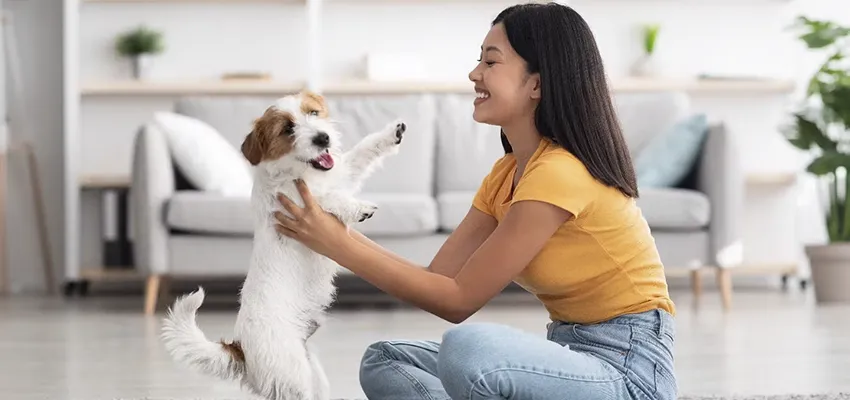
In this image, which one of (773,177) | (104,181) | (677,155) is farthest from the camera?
(773,177)

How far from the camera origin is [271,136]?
6.18ft

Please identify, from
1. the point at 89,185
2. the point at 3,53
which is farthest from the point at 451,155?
the point at 3,53

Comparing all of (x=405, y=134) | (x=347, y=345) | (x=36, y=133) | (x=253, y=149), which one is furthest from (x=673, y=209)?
(x=36, y=133)

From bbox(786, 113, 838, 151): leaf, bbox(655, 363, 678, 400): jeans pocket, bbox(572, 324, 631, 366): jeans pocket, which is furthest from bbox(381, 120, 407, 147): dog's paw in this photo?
bbox(786, 113, 838, 151): leaf

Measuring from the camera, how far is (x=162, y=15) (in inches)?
233

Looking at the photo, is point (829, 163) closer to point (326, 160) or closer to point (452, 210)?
point (452, 210)

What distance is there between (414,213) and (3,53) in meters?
2.53

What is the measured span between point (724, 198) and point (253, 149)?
3047 mm

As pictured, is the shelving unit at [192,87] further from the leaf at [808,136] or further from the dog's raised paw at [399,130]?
the dog's raised paw at [399,130]

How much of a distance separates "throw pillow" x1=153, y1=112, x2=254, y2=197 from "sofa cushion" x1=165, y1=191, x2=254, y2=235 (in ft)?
0.52

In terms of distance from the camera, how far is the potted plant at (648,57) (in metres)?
5.78

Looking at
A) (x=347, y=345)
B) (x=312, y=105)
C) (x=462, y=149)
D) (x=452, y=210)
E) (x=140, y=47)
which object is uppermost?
(x=312, y=105)

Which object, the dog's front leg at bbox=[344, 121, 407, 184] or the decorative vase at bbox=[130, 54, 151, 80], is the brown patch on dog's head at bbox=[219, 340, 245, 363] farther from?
the decorative vase at bbox=[130, 54, 151, 80]

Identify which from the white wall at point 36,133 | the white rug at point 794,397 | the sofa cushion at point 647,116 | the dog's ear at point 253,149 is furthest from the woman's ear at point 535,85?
the white wall at point 36,133
